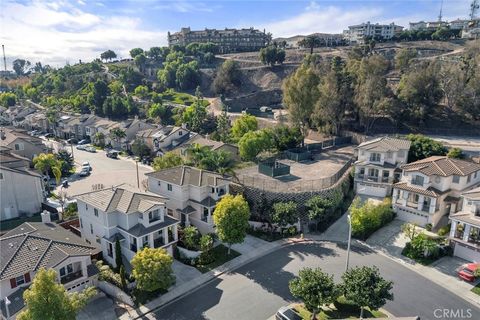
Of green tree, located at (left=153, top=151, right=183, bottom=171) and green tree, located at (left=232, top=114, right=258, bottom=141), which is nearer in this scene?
green tree, located at (left=153, top=151, right=183, bottom=171)

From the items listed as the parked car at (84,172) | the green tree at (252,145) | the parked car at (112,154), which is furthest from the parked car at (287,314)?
the parked car at (112,154)

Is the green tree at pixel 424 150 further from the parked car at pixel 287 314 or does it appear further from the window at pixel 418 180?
the parked car at pixel 287 314

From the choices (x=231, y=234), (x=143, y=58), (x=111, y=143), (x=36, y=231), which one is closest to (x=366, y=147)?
(x=231, y=234)

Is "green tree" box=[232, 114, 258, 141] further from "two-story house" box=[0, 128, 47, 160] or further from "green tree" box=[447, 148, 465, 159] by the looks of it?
"two-story house" box=[0, 128, 47, 160]

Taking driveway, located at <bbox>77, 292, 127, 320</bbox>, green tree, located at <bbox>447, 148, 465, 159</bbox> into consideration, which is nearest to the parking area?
driveway, located at <bbox>77, 292, 127, 320</bbox>

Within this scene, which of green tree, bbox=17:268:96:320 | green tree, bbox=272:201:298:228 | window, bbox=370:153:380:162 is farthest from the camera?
window, bbox=370:153:380:162

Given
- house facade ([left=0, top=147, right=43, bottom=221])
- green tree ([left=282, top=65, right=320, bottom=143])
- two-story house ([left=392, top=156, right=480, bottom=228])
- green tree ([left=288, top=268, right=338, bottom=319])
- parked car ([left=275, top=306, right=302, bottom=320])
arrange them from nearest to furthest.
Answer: green tree ([left=288, top=268, right=338, bottom=319])
parked car ([left=275, top=306, right=302, bottom=320])
two-story house ([left=392, top=156, right=480, bottom=228])
house facade ([left=0, top=147, right=43, bottom=221])
green tree ([left=282, top=65, right=320, bottom=143])

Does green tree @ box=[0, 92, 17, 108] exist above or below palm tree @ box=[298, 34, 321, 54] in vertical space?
below
